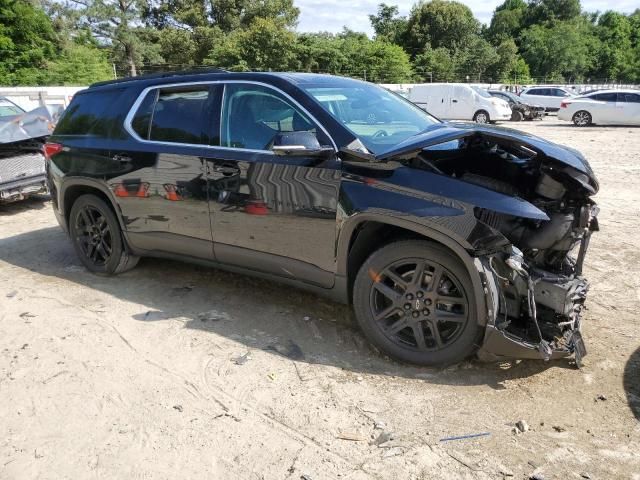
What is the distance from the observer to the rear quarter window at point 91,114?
487cm

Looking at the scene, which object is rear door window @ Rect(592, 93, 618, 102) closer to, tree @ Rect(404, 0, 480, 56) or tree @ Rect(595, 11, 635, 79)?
tree @ Rect(404, 0, 480, 56)

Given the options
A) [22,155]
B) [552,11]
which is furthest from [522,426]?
[552,11]

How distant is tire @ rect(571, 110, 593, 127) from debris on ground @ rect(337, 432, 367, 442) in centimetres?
2199

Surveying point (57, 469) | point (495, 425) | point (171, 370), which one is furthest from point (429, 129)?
point (57, 469)

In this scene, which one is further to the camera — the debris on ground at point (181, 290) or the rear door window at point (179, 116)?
the debris on ground at point (181, 290)

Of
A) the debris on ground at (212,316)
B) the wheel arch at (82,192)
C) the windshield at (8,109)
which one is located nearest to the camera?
the debris on ground at (212,316)

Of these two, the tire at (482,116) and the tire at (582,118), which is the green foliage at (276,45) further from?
the tire at (582,118)

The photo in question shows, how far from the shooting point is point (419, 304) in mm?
3283

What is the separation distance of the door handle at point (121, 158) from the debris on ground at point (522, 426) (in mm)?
3646

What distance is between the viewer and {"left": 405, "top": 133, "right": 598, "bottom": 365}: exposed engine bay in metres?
3.05

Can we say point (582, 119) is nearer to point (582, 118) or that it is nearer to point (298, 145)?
point (582, 118)

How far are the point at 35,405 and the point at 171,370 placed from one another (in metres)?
0.81

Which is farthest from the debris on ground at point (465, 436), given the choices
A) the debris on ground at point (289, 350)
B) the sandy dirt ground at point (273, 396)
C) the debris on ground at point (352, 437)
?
the debris on ground at point (289, 350)

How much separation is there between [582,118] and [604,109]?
2.80ft
